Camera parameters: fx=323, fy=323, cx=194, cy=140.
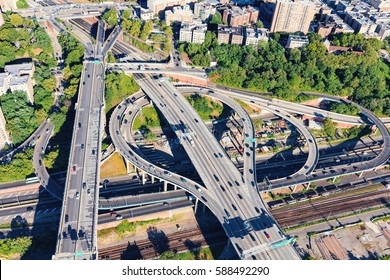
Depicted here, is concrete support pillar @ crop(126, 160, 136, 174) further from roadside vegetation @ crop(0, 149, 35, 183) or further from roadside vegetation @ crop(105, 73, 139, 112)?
roadside vegetation @ crop(0, 149, 35, 183)

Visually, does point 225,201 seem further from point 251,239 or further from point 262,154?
point 262,154

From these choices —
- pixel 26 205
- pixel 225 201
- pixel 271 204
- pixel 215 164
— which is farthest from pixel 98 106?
pixel 271 204

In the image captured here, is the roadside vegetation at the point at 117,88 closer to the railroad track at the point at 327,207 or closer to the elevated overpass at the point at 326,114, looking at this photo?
the elevated overpass at the point at 326,114

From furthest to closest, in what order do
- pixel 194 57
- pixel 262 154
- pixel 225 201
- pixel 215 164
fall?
pixel 194 57 → pixel 262 154 → pixel 215 164 → pixel 225 201

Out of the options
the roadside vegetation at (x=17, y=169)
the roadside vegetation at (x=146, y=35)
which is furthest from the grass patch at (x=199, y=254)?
the roadside vegetation at (x=146, y=35)

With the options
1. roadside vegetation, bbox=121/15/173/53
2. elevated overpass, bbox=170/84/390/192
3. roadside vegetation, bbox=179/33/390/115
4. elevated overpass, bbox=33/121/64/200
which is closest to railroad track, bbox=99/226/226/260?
elevated overpass, bbox=33/121/64/200

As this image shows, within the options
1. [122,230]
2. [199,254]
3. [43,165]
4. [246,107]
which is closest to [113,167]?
[43,165]
